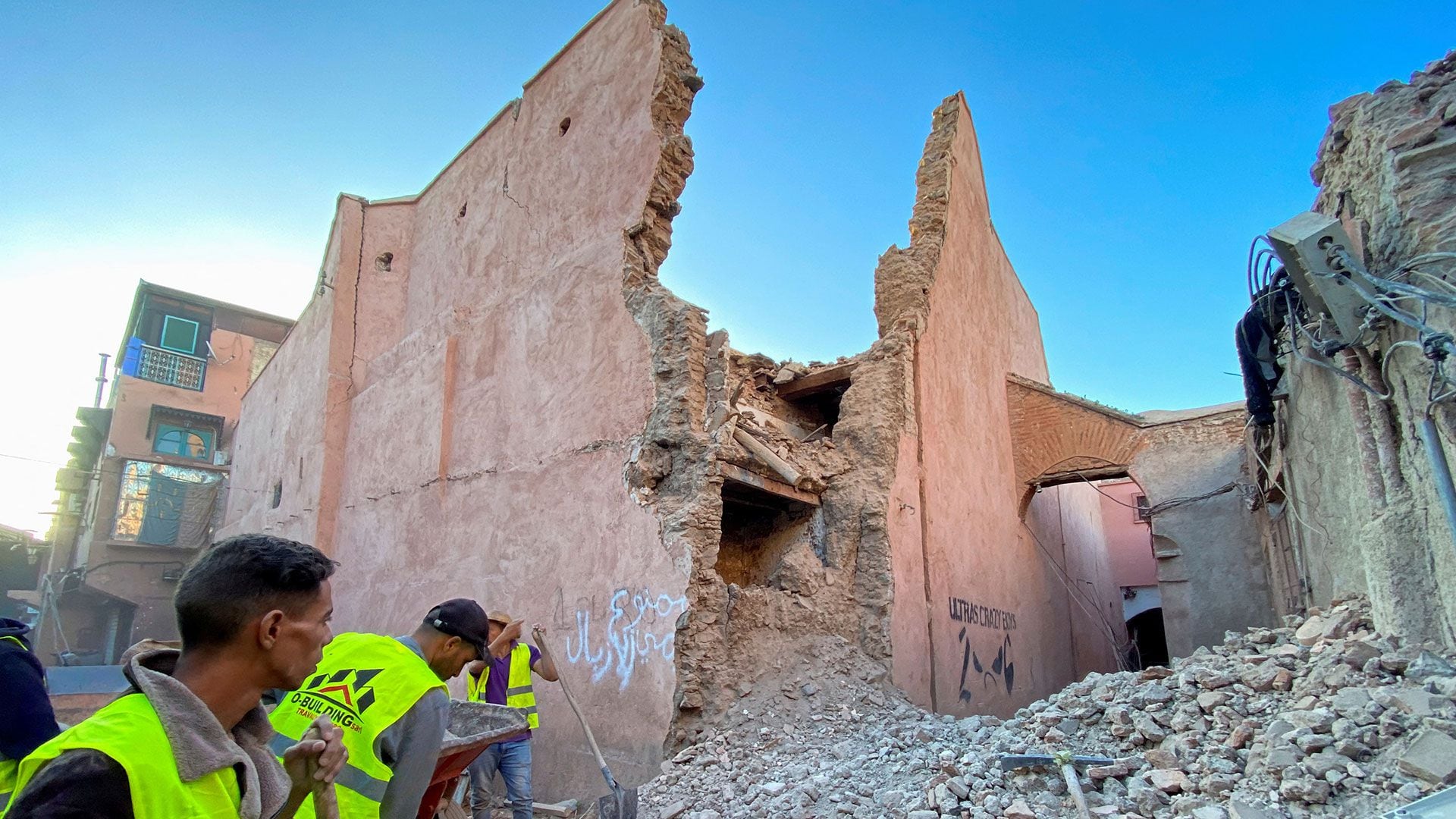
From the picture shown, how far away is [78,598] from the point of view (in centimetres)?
2147

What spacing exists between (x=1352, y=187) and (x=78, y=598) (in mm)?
26799

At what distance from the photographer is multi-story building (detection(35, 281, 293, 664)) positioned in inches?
802

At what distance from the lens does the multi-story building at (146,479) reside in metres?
20.4

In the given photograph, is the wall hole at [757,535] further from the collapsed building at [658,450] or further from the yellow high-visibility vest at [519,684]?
the yellow high-visibility vest at [519,684]

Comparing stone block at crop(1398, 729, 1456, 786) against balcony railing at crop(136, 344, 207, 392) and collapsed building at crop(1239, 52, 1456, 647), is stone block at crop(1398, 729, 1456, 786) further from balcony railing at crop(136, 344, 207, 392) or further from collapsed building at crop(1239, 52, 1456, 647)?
balcony railing at crop(136, 344, 207, 392)

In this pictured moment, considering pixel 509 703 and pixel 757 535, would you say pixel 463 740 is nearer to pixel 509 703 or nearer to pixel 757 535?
pixel 509 703

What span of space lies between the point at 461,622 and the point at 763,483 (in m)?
4.89

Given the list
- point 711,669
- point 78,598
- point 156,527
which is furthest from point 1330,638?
point 78,598

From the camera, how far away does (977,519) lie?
36.4ft

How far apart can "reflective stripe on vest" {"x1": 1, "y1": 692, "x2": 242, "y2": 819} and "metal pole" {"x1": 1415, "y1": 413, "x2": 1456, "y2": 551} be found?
15.5 feet

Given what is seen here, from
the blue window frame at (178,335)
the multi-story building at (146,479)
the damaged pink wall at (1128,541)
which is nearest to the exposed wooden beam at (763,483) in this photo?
the damaged pink wall at (1128,541)

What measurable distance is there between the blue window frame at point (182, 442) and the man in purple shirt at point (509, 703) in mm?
20242

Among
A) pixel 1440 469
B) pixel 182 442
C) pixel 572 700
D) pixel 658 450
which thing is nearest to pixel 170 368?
pixel 182 442

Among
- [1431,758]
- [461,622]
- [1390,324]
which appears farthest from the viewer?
[1390,324]
